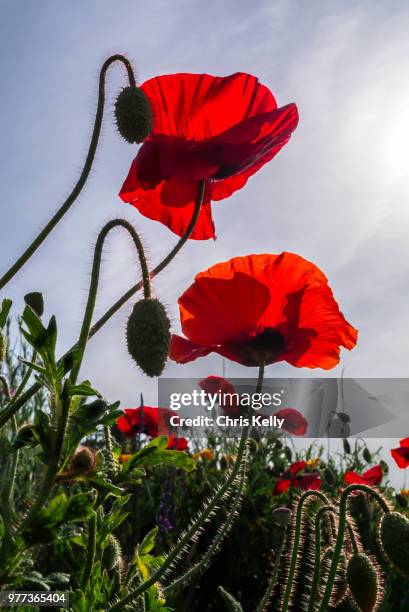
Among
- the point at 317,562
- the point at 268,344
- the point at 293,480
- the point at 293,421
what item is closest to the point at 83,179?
the point at 268,344

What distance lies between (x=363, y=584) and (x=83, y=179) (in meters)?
0.86

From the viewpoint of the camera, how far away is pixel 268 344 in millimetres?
1818

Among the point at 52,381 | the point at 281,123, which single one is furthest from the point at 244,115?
the point at 52,381

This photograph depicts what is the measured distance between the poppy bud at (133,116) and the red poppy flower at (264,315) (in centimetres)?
43

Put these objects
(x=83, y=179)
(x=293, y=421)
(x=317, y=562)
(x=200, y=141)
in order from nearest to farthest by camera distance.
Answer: (x=83, y=179), (x=317, y=562), (x=200, y=141), (x=293, y=421)

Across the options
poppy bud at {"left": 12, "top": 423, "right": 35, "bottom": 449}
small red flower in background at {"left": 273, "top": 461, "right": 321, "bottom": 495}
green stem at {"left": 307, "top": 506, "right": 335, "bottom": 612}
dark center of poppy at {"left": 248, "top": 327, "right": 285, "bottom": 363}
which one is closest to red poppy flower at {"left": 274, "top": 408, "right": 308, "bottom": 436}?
small red flower in background at {"left": 273, "top": 461, "right": 321, "bottom": 495}

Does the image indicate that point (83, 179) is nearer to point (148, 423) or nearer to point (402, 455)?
point (148, 423)

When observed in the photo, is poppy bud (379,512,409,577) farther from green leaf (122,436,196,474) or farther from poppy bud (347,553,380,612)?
green leaf (122,436,196,474)

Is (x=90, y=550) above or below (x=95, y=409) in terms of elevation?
below

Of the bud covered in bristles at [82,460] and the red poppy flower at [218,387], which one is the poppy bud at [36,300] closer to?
the bud covered in bristles at [82,460]

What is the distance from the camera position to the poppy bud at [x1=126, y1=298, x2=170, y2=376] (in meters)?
1.20

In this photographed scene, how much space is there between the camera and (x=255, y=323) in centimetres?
178

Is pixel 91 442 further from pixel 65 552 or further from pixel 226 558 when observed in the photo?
pixel 65 552

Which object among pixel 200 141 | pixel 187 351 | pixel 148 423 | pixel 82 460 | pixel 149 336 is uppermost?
pixel 200 141
